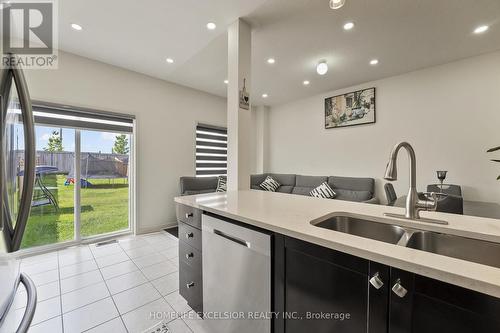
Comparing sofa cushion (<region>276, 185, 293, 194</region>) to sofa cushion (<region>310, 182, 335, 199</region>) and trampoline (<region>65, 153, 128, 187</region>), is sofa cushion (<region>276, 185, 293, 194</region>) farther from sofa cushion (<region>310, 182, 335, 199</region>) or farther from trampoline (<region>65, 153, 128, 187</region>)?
trampoline (<region>65, 153, 128, 187</region>)

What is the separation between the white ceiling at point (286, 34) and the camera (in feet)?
6.59

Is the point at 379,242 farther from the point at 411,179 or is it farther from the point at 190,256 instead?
the point at 190,256

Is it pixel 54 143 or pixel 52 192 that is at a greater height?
pixel 54 143

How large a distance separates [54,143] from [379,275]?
3.95 metres

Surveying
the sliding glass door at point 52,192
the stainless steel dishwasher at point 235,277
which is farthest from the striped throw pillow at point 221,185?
the stainless steel dishwasher at point 235,277

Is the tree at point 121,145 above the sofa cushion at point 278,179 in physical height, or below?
above

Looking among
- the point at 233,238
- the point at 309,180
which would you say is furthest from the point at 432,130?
the point at 233,238

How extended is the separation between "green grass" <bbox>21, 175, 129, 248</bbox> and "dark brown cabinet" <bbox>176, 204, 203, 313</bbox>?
7.73 ft

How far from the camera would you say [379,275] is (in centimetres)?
71

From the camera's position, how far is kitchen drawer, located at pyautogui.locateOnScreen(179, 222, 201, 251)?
1.58 meters

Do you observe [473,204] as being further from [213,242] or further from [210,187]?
[210,187]

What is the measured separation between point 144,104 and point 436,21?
4.20m

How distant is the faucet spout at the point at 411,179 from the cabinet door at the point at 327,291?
53 cm

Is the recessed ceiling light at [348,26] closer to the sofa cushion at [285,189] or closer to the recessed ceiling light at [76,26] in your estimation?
the recessed ceiling light at [76,26]
